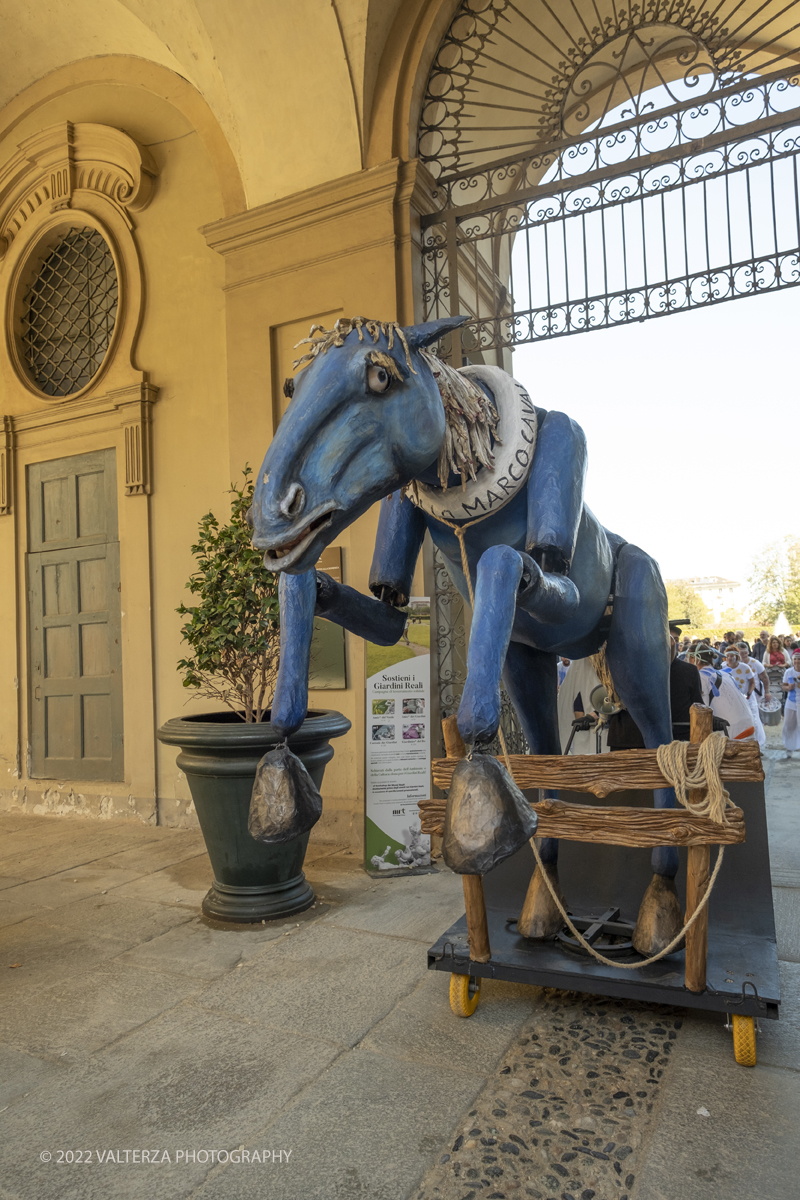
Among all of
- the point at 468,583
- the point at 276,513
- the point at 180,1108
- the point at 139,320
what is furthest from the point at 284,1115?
the point at 139,320

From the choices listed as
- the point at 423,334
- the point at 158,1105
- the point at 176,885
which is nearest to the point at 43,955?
the point at 176,885

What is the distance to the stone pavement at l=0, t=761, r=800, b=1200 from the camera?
6.11 ft

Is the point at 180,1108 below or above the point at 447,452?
below

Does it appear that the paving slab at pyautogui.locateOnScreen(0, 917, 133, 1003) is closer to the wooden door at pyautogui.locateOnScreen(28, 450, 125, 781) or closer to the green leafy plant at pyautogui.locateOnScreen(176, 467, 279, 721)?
the green leafy plant at pyautogui.locateOnScreen(176, 467, 279, 721)

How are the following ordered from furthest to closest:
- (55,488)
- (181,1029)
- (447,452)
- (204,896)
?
(55,488) < (204,896) < (181,1029) < (447,452)

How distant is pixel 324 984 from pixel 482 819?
211cm

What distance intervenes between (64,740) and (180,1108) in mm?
5425

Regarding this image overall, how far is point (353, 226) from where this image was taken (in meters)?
5.56

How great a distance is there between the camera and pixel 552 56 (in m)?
6.23

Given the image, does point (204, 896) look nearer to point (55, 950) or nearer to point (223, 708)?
point (55, 950)

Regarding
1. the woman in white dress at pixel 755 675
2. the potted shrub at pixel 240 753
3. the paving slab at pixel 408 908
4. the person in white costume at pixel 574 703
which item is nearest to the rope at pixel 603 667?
the paving slab at pixel 408 908

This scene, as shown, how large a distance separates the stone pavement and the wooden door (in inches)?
130

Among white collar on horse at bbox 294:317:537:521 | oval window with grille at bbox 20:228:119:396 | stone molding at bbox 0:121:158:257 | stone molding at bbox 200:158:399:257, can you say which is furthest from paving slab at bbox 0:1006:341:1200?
stone molding at bbox 0:121:158:257

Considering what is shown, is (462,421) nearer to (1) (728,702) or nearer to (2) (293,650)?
(2) (293,650)
